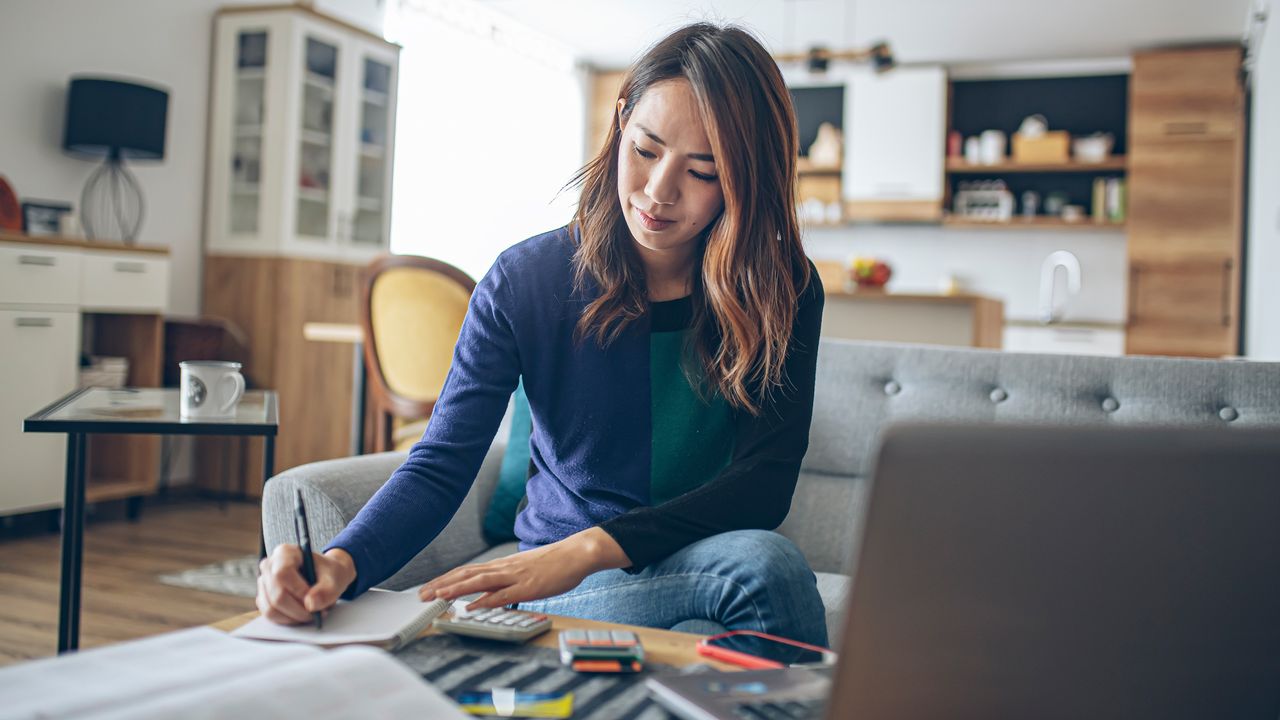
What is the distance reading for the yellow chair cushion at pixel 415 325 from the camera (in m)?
3.12

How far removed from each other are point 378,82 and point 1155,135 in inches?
183

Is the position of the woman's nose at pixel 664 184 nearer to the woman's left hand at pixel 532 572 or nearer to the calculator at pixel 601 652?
the woman's left hand at pixel 532 572

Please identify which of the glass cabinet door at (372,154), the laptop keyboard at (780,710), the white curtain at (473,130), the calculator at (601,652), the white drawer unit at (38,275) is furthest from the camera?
the white curtain at (473,130)

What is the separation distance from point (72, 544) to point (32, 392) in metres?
2.05

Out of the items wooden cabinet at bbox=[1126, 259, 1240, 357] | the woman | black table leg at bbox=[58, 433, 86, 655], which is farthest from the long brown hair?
wooden cabinet at bbox=[1126, 259, 1240, 357]

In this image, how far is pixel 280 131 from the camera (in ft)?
14.5

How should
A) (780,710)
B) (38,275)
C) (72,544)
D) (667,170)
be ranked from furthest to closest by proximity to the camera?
(38,275) < (72,544) < (667,170) < (780,710)

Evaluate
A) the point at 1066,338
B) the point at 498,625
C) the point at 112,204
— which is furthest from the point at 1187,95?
the point at 498,625

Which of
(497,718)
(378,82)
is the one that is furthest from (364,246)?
(497,718)

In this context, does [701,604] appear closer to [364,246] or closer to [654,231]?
[654,231]

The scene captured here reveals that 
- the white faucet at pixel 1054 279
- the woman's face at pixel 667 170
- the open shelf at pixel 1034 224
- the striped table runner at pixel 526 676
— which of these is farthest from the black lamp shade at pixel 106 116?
the white faucet at pixel 1054 279

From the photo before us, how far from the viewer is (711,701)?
71 centimetres

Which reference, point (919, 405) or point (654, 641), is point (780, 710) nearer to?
point (654, 641)

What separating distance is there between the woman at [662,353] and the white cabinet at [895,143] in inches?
231
